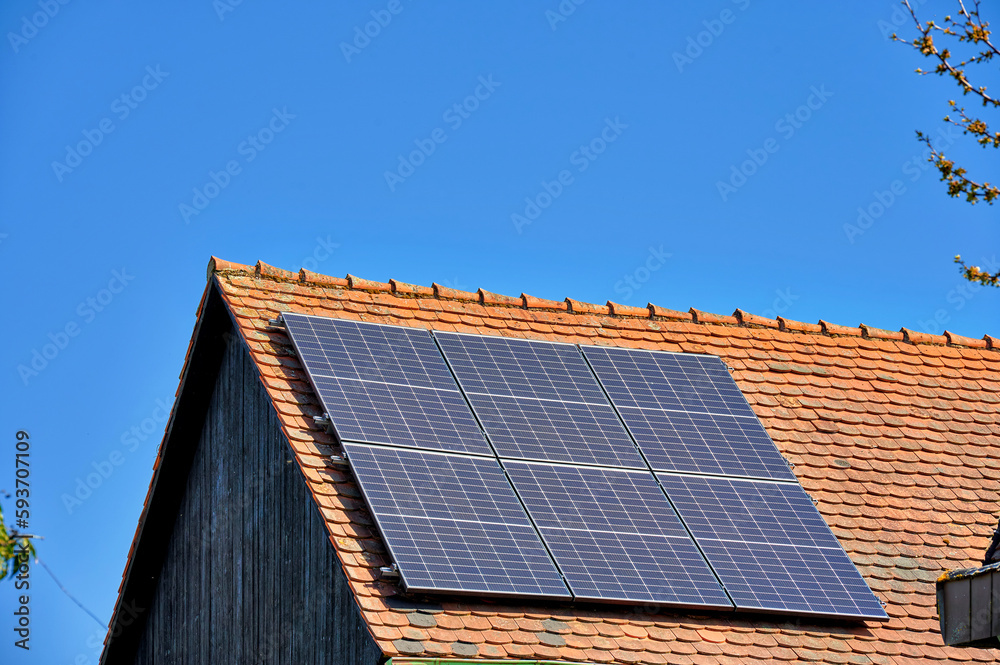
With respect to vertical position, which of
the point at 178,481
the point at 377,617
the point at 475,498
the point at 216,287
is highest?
the point at 216,287

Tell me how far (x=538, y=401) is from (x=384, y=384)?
1662 millimetres

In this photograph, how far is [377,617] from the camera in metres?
10.8

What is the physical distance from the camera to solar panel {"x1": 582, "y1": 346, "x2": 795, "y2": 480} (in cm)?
1380

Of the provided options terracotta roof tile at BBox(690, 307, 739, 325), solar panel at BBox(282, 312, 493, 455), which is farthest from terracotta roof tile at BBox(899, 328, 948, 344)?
solar panel at BBox(282, 312, 493, 455)

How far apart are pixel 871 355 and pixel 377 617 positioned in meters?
8.71

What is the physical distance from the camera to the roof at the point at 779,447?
11.4 metres

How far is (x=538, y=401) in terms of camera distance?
545 inches

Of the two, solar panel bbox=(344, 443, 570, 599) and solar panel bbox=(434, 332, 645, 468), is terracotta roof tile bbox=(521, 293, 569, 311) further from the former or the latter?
solar panel bbox=(344, 443, 570, 599)

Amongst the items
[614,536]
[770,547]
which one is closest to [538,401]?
[614,536]

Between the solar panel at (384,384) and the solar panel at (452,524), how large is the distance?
0.25 metres

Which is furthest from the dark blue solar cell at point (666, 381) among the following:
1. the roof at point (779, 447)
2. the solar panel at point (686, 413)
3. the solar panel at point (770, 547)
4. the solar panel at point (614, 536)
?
the solar panel at point (614, 536)

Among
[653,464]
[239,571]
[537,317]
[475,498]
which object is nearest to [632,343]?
[537,317]

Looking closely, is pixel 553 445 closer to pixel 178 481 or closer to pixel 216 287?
pixel 216 287

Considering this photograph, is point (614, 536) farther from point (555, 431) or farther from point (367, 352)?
point (367, 352)
